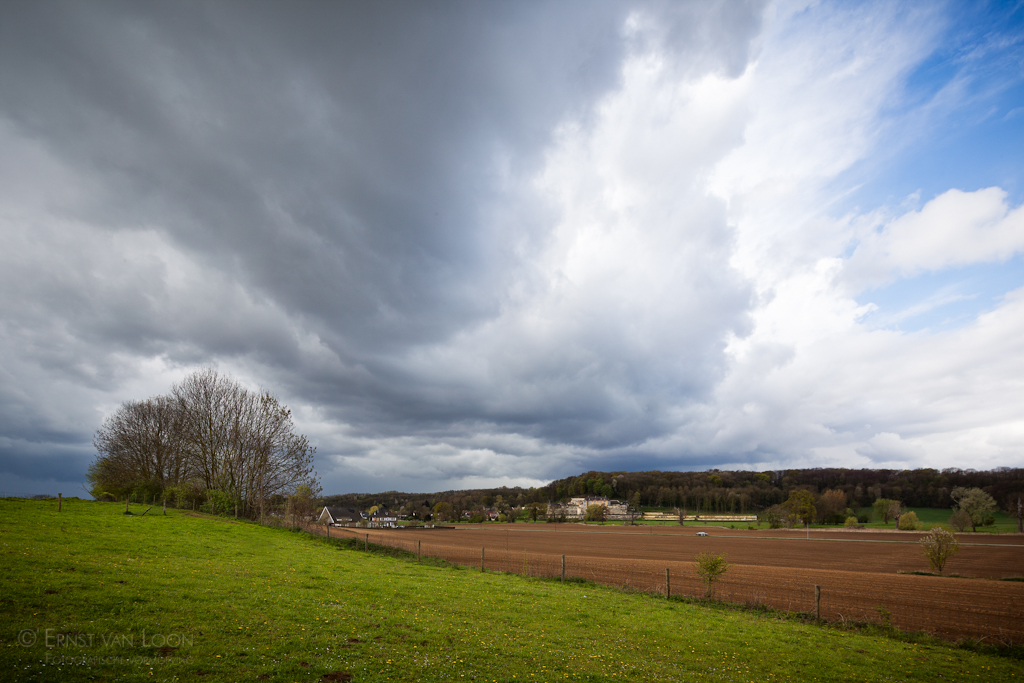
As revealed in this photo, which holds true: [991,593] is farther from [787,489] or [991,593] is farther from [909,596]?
[787,489]

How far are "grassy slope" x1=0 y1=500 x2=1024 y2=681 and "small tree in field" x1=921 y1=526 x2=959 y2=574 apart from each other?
35.2m

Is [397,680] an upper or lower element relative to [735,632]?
upper

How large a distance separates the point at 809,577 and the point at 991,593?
12802 mm

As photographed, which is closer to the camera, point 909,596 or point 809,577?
point 909,596

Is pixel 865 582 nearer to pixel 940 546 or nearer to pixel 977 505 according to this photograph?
pixel 940 546

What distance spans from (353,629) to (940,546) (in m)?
54.7

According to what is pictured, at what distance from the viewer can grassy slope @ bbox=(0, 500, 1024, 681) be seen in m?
9.09

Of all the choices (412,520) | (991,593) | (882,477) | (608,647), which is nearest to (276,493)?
(608,647)

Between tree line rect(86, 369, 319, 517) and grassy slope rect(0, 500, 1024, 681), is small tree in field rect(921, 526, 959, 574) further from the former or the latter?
tree line rect(86, 369, 319, 517)

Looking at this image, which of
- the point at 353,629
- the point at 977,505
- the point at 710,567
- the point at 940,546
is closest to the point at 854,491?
the point at 977,505

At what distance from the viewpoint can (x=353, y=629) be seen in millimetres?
12242

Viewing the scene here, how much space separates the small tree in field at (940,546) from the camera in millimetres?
41281

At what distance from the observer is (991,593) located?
34125 mm

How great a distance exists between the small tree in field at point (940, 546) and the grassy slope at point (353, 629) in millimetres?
35233
